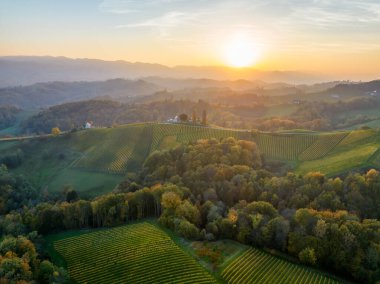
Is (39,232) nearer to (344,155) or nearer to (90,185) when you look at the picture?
(90,185)

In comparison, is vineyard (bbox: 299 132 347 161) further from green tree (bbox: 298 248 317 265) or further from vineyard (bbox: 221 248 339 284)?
vineyard (bbox: 221 248 339 284)

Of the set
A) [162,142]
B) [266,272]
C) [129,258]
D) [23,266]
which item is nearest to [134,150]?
[162,142]

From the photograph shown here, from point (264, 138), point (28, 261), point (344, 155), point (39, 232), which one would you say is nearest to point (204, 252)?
point (28, 261)

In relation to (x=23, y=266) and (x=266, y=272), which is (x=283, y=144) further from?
(x=23, y=266)

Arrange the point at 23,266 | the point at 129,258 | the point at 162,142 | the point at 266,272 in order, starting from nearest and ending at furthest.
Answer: the point at 23,266, the point at 266,272, the point at 129,258, the point at 162,142

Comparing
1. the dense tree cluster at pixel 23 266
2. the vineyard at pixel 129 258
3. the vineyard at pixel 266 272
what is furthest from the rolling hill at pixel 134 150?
the dense tree cluster at pixel 23 266

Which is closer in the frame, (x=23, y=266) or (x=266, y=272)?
(x=23, y=266)

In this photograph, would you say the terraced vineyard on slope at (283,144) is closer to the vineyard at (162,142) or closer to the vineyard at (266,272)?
the vineyard at (162,142)
